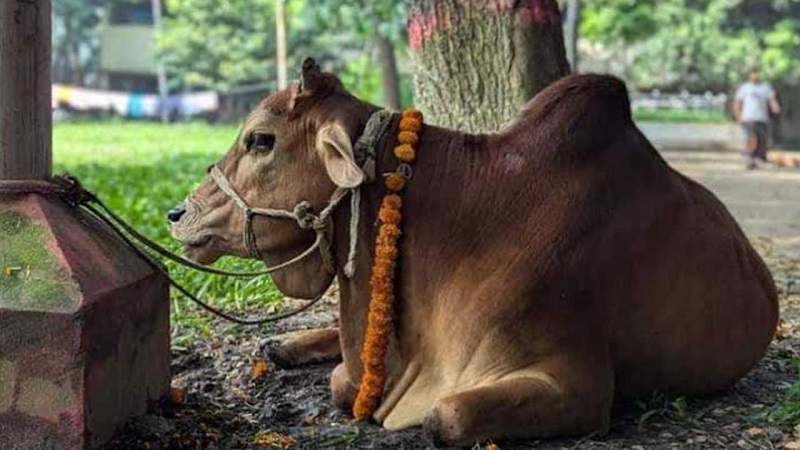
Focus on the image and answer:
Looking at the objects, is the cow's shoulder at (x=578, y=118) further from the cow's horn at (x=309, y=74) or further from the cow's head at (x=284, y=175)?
the cow's horn at (x=309, y=74)

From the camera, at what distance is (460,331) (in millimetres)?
3955

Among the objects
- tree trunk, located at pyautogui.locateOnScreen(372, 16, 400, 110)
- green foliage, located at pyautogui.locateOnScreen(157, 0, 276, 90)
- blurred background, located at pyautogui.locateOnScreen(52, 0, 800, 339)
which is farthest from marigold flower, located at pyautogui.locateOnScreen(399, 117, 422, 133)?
green foliage, located at pyautogui.locateOnScreen(157, 0, 276, 90)

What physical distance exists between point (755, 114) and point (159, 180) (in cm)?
1013

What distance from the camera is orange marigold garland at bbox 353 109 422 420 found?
3998 millimetres

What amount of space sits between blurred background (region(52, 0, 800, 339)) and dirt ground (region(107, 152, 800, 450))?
746 mm

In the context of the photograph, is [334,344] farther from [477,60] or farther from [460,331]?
[477,60]

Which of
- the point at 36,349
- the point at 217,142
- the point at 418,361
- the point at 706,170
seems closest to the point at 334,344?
the point at 418,361

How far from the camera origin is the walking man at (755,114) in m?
19.4

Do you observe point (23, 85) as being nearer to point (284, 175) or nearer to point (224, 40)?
point (284, 175)

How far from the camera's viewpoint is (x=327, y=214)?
404 cm

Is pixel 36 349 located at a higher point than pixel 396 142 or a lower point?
lower

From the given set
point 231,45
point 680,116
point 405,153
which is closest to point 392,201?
point 405,153

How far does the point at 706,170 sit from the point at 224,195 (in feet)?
52.3

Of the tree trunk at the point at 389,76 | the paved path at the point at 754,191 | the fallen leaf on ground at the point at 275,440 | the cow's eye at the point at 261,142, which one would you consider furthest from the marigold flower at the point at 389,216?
the tree trunk at the point at 389,76
